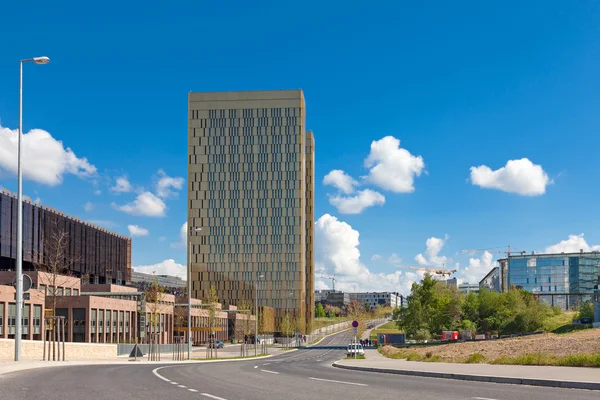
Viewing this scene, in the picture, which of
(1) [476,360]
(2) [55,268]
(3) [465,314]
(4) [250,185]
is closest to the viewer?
(1) [476,360]

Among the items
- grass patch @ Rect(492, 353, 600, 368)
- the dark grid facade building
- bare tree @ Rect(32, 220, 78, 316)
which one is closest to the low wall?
bare tree @ Rect(32, 220, 78, 316)

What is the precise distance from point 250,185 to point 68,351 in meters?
128

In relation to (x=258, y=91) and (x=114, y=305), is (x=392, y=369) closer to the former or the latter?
(x=114, y=305)

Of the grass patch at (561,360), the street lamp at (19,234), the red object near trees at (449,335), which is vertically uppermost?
the street lamp at (19,234)

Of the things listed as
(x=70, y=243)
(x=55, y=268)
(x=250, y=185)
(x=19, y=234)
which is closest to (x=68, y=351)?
(x=55, y=268)

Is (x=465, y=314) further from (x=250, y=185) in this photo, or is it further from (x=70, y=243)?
(x=250, y=185)

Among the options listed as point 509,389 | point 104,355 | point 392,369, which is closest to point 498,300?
point 104,355

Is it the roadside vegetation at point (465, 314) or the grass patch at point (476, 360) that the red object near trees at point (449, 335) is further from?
the grass patch at point (476, 360)

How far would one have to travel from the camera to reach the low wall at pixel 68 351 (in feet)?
108

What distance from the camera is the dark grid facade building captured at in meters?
98.0

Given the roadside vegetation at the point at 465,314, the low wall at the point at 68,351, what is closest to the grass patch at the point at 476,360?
the low wall at the point at 68,351

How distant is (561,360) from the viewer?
79.8ft

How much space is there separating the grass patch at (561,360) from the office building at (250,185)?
142634mm

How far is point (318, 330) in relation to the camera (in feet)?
582
